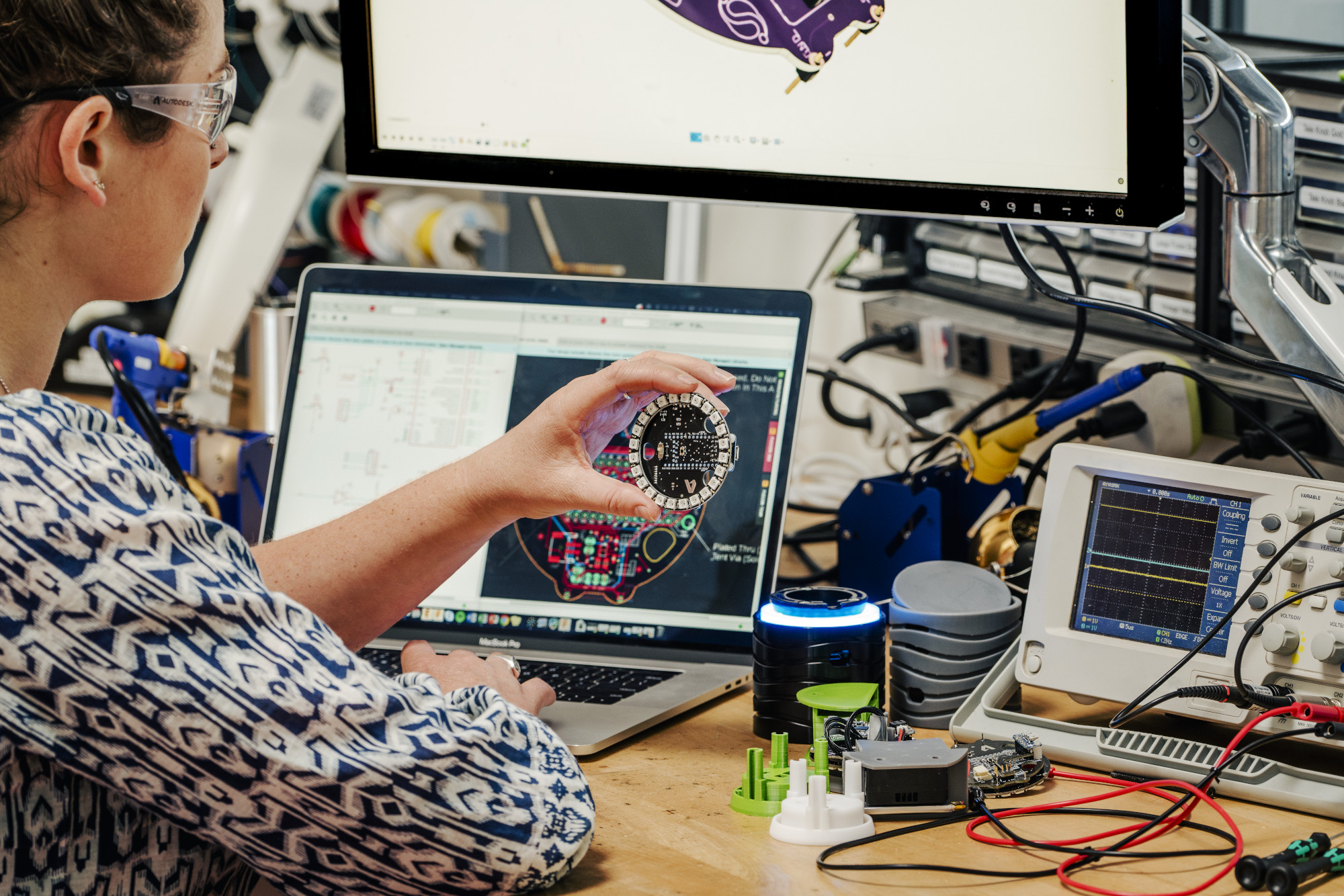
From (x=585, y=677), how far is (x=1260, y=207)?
0.65 meters

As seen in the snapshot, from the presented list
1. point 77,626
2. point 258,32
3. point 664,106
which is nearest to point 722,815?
point 77,626

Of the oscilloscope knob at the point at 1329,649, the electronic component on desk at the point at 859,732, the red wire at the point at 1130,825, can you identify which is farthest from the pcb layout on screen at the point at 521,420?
the oscilloscope knob at the point at 1329,649

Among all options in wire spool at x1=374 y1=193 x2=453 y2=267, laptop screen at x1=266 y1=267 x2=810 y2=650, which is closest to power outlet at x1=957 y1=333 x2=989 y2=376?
laptop screen at x1=266 y1=267 x2=810 y2=650

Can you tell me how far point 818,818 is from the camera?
717 mm

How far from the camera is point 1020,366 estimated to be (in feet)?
4.33

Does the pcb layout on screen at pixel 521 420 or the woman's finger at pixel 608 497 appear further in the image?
the pcb layout on screen at pixel 521 420

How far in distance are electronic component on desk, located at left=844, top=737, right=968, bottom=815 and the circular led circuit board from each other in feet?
0.71

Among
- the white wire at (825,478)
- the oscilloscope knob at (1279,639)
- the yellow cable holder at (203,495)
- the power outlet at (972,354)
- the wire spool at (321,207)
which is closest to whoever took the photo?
the oscilloscope knob at (1279,639)

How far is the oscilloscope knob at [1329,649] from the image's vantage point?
0.77 metres

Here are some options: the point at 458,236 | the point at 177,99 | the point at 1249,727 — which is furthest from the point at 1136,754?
the point at 458,236

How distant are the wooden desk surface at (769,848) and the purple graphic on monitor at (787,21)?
0.56 m

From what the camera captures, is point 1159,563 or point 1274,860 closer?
point 1274,860

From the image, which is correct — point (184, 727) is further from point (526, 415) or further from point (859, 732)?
point (526, 415)

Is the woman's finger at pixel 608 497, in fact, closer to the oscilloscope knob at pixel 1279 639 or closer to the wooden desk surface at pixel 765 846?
the wooden desk surface at pixel 765 846
